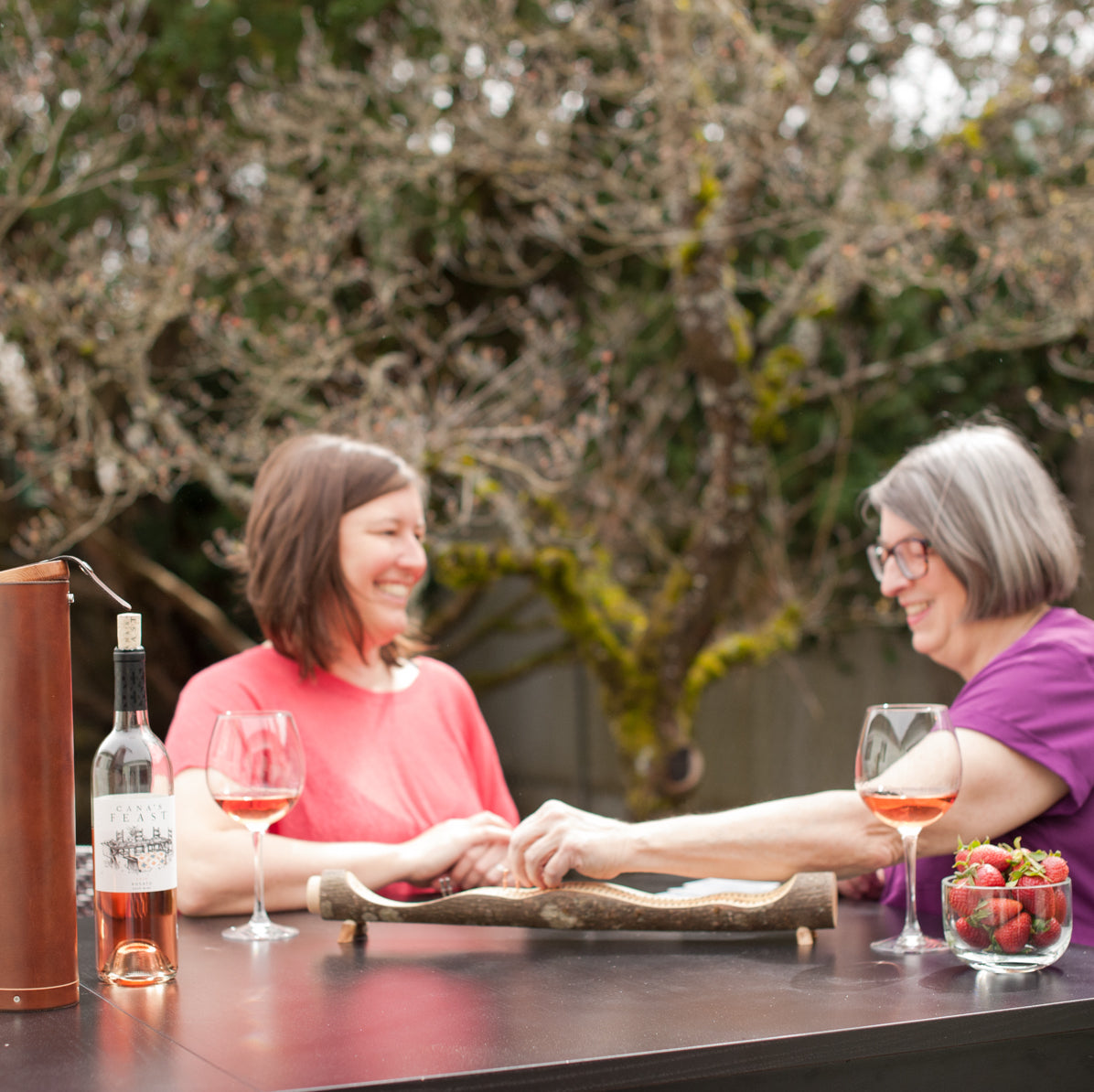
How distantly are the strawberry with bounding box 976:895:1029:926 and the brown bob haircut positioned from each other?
1216 millimetres

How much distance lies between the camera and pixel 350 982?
1360mm

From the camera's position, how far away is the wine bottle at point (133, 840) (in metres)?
1.28

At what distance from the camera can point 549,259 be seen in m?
5.71

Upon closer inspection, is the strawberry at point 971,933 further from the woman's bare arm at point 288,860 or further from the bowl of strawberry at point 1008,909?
the woman's bare arm at point 288,860

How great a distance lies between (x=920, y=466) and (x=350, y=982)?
1.10m

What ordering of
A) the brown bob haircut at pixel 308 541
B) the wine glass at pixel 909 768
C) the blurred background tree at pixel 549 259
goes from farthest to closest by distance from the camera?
the blurred background tree at pixel 549 259
the brown bob haircut at pixel 308 541
the wine glass at pixel 909 768

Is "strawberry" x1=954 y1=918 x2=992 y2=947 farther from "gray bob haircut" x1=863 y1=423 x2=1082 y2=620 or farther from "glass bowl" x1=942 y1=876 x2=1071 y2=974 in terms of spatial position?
"gray bob haircut" x1=863 y1=423 x2=1082 y2=620

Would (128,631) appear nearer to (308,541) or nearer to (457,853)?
(457,853)

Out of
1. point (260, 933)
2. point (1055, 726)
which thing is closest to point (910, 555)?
point (1055, 726)

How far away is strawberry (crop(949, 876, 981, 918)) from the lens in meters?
1.34

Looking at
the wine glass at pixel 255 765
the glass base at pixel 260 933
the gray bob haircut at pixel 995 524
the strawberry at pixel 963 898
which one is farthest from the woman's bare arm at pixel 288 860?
the gray bob haircut at pixel 995 524

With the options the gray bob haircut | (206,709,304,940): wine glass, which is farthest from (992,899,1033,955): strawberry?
(206,709,304,940): wine glass

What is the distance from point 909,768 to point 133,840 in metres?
0.83

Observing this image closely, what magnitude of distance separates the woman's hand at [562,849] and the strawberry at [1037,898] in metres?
0.47
